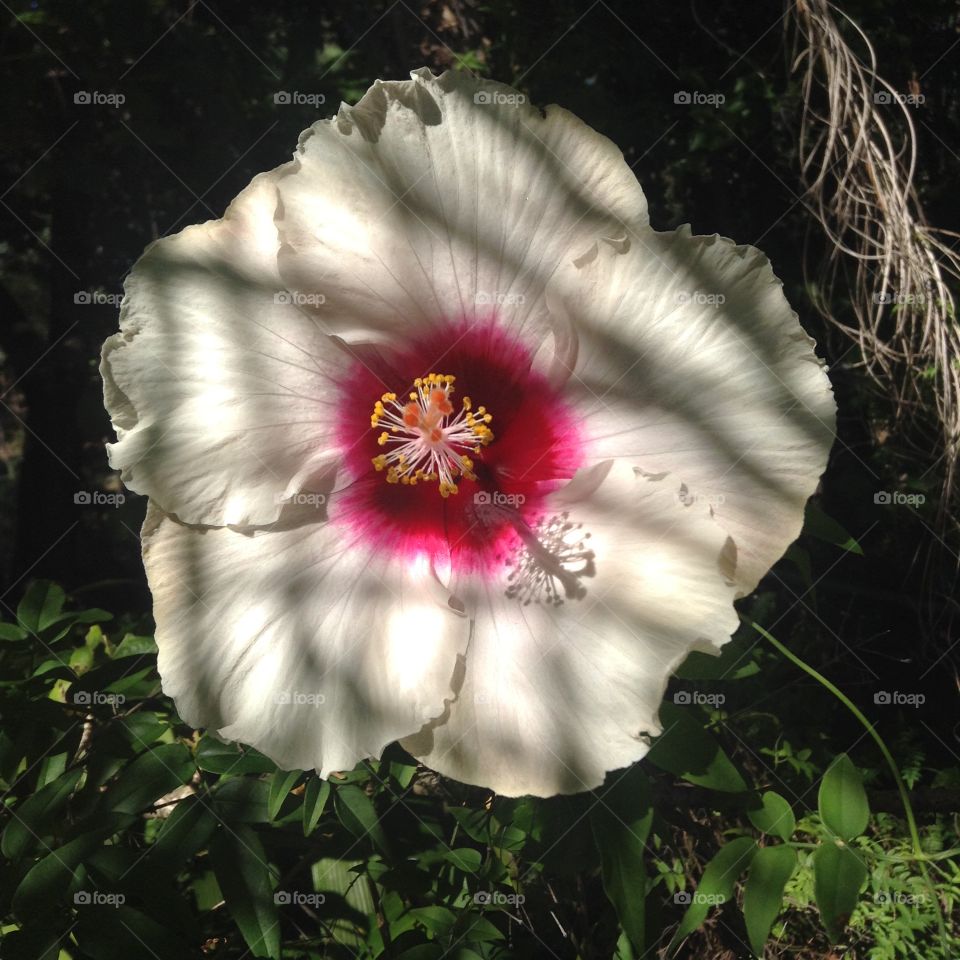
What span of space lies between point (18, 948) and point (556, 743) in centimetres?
103

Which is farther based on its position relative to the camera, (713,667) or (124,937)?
(713,667)

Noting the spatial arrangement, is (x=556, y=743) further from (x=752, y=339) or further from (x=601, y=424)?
(x=752, y=339)

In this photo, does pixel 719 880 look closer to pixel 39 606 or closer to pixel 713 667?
pixel 713 667

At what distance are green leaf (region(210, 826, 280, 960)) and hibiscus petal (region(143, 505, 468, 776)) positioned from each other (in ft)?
0.95

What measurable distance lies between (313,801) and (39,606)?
0.88 meters

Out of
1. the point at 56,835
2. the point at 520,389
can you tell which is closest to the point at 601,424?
the point at 520,389

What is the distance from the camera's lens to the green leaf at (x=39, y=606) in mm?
1886

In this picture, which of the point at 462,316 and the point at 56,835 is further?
the point at 56,835

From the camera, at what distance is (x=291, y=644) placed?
1436mm

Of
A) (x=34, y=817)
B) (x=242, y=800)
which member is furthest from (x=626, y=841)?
(x=34, y=817)

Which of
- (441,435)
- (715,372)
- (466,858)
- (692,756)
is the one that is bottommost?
(466,858)

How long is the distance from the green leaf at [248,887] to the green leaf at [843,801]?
3.38 feet

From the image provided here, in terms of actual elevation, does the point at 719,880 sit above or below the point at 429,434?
below

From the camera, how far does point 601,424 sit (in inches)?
58.6
